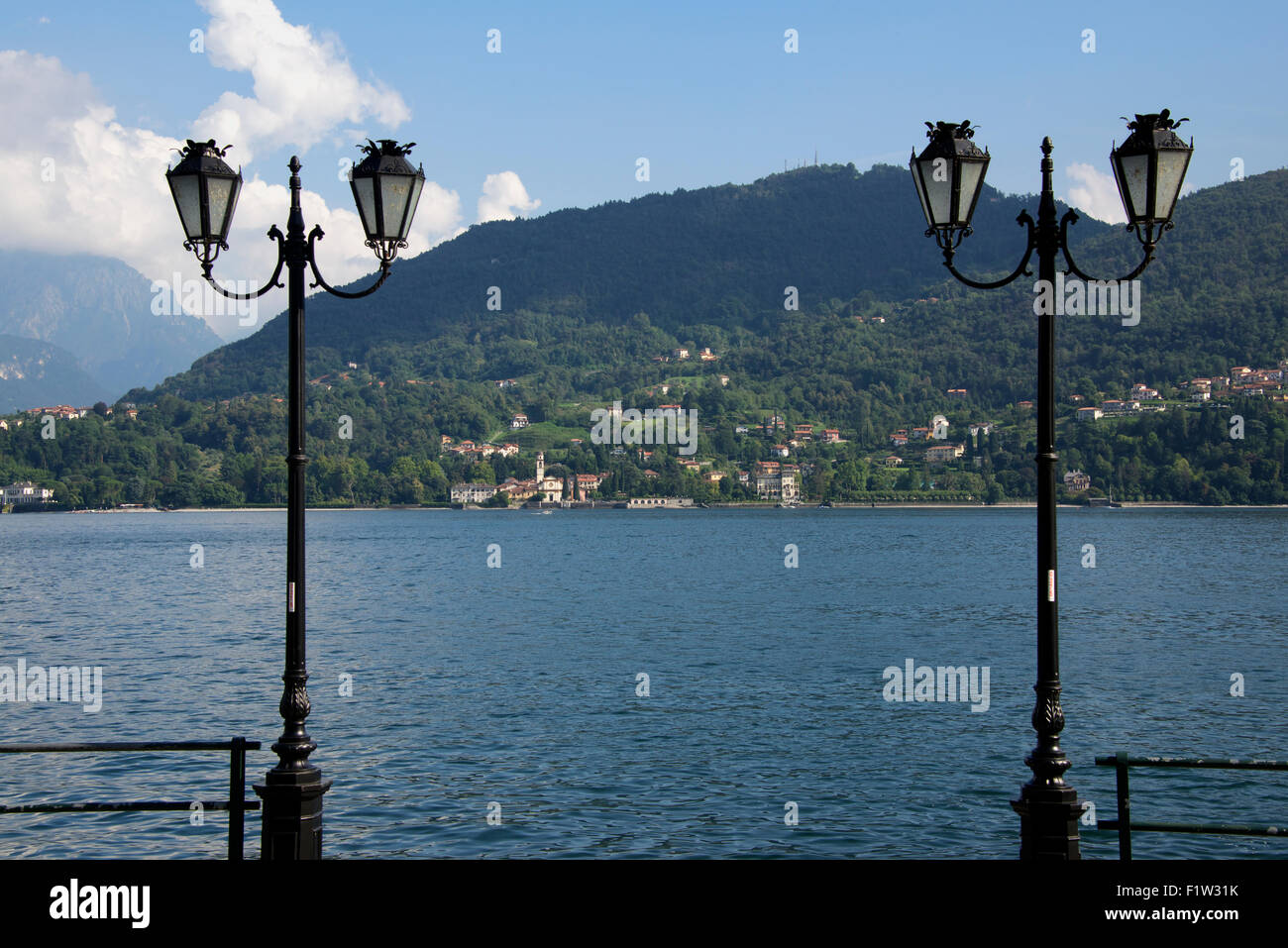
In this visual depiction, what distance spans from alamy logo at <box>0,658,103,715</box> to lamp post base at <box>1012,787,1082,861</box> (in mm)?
25912

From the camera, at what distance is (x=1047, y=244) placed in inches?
329

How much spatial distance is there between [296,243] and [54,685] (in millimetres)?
28441

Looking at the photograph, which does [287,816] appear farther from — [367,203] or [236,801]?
[367,203]

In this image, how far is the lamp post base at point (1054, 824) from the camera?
25.7 feet

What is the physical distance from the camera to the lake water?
1734 cm

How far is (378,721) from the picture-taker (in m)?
26.2

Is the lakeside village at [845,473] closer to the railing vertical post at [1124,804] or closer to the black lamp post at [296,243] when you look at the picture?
the railing vertical post at [1124,804]

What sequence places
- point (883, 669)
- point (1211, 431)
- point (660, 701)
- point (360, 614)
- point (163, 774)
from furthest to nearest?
1. point (1211, 431)
2. point (360, 614)
3. point (883, 669)
4. point (660, 701)
5. point (163, 774)

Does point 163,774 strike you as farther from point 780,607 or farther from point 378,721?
point 780,607

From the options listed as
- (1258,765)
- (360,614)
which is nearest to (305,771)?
(1258,765)

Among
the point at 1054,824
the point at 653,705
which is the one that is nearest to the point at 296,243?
the point at 1054,824
